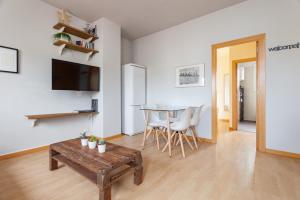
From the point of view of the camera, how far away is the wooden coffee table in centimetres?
130

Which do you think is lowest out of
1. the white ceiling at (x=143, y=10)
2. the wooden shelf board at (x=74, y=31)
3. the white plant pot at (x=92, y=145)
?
the white plant pot at (x=92, y=145)

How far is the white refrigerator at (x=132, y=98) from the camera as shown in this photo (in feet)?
12.7

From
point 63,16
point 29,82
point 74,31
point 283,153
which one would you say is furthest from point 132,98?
point 283,153

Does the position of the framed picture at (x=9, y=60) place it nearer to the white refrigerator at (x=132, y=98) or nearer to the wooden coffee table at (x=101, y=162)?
the wooden coffee table at (x=101, y=162)

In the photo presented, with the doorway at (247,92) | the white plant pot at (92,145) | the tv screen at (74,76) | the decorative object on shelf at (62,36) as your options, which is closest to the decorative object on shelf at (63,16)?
the decorative object on shelf at (62,36)

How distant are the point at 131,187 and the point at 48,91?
2431 millimetres

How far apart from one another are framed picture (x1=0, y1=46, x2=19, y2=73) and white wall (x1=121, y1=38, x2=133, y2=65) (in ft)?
8.29

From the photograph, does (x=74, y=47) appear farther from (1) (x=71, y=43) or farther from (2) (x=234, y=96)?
(2) (x=234, y=96)

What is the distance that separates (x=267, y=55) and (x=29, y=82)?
423 centimetres

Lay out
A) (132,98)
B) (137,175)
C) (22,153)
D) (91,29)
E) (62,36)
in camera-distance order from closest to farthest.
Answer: (137,175) < (22,153) < (62,36) < (91,29) < (132,98)

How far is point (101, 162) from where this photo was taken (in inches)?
55.9

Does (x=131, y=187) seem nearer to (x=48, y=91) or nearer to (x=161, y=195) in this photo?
(x=161, y=195)

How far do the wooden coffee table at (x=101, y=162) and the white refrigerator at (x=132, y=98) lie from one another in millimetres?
1966

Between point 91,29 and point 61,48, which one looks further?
point 91,29
